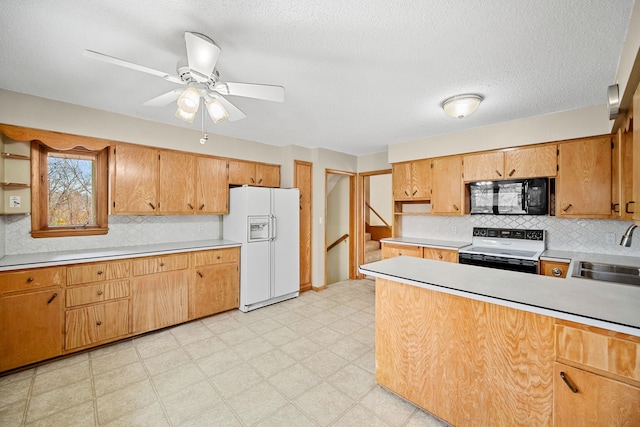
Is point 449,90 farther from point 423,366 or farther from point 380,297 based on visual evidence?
point 423,366

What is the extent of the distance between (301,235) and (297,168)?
1.15m

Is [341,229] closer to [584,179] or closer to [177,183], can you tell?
[177,183]

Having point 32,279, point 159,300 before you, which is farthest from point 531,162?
point 32,279

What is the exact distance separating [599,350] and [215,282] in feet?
11.5

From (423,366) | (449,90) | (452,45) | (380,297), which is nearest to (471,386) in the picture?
(423,366)

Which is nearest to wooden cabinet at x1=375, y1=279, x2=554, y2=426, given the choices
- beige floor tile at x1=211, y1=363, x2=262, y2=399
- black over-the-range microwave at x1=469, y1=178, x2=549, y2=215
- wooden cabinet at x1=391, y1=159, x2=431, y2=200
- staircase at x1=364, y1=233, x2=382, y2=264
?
beige floor tile at x1=211, y1=363, x2=262, y2=399

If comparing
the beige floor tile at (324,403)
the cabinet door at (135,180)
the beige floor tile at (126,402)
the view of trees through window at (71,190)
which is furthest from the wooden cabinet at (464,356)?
the view of trees through window at (71,190)

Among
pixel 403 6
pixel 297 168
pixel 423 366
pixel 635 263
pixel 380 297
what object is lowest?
pixel 423 366

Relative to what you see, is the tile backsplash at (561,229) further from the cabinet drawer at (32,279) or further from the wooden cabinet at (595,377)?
the cabinet drawer at (32,279)

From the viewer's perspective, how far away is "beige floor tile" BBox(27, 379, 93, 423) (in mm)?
1795

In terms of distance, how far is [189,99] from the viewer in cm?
165

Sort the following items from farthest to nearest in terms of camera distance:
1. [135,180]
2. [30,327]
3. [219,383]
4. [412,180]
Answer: [412,180] < [135,180] < [30,327] < [219,383]

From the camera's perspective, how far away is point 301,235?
444 centimetres

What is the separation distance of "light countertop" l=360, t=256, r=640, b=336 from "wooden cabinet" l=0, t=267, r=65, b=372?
2.83 metres
